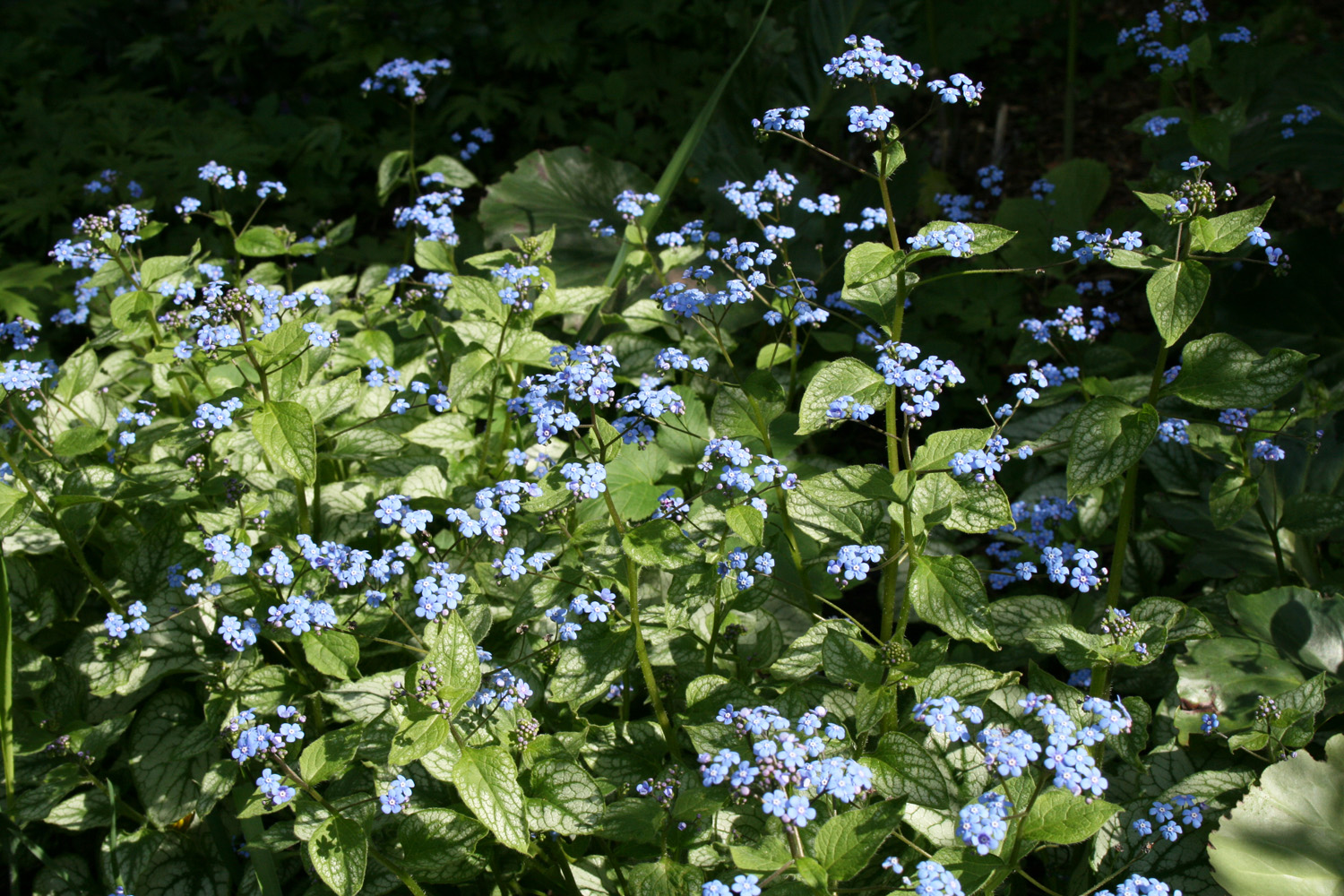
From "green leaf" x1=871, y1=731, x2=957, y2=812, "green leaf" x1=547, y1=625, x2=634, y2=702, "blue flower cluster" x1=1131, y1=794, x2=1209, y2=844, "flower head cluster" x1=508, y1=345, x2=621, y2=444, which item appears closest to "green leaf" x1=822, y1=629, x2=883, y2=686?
"green leaf" x1=871, y1=731, x2=957, y2=812

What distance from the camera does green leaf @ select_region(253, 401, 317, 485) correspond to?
225cm

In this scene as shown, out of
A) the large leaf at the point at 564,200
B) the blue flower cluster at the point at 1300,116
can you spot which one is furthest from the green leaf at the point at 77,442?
the blue flower cluster at the point at 1300,116

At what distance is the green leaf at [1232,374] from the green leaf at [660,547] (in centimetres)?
107

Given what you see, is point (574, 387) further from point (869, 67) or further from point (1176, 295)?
point (1176, 295)

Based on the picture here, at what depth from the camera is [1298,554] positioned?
279 cm

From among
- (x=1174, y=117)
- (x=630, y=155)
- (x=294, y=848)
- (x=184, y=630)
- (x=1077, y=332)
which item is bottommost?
(x=294, y=848)

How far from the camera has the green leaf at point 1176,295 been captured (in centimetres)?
198

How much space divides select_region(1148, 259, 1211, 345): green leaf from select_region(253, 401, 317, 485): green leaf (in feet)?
6.02

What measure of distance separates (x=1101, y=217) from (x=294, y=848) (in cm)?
406

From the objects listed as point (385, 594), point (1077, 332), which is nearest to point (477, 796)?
point (385, 594)

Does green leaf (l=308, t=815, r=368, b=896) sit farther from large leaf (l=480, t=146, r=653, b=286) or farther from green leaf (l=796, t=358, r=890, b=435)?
large leaf (l=480, t=146, r=653, b=286)

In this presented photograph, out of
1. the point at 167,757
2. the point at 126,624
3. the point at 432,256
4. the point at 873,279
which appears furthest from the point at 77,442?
the point at 873,279

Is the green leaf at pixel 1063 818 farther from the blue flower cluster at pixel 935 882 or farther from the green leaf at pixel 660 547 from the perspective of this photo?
the green leaf at pixel 660 547

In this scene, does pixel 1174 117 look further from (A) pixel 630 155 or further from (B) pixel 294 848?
(B) pixel 294 848
